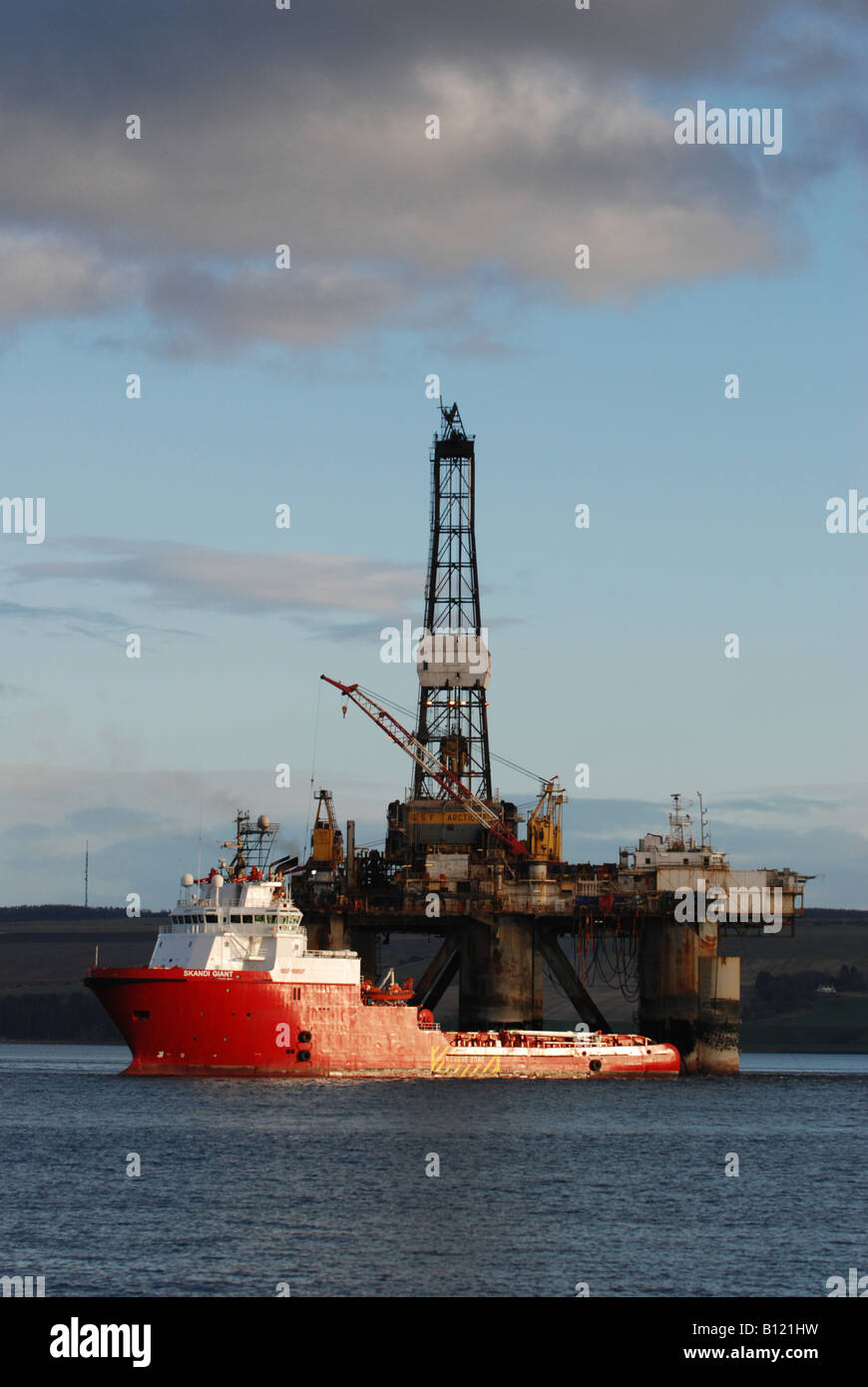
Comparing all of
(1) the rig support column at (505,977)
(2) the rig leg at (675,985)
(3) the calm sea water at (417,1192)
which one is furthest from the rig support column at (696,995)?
(3) the calm sea water at (417,1192)

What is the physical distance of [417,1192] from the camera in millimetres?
56250

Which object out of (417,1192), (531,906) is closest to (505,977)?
(531,906)

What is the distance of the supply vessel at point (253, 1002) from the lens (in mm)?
89438

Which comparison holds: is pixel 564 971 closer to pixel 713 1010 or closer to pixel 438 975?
pixel 438 975

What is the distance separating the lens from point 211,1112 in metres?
74.8

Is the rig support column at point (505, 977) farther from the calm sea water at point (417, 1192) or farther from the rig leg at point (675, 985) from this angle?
the calm sea water at point (417, 1192)

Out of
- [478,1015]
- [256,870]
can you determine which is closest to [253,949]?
[256,870]

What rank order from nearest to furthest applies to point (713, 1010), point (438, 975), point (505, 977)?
1. point (713, 1010)
2. point (505, 977)
3. point (438, 975)

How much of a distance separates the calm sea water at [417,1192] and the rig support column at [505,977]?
20.2 metres

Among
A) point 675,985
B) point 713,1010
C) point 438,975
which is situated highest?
point 438,975

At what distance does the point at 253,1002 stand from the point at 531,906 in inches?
1033
